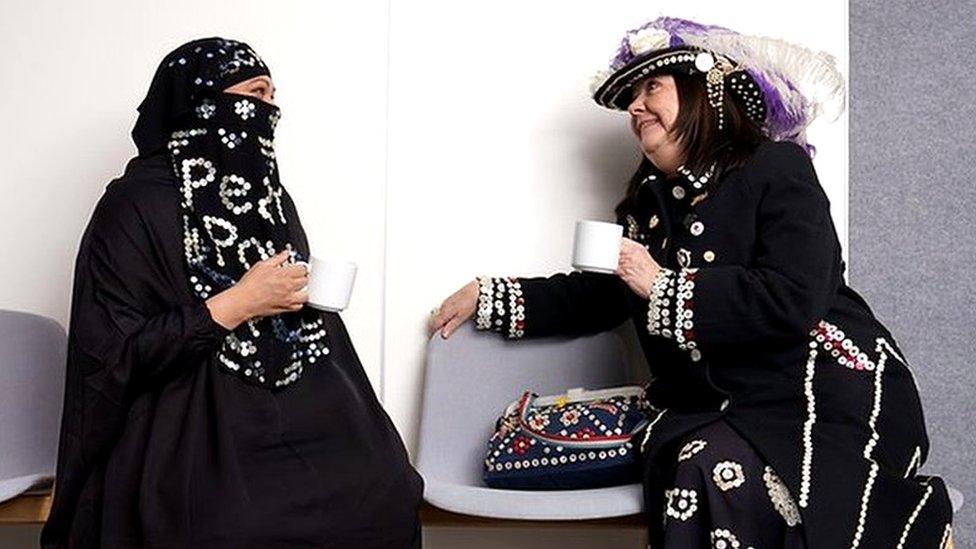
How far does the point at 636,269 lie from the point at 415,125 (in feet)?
2.25

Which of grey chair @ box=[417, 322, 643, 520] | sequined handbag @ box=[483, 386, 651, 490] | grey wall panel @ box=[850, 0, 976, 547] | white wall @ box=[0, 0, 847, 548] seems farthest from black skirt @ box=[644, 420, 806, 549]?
grey wall panel @ box=[850, 0, 976, 547]

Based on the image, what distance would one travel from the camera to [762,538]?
6.27 feet

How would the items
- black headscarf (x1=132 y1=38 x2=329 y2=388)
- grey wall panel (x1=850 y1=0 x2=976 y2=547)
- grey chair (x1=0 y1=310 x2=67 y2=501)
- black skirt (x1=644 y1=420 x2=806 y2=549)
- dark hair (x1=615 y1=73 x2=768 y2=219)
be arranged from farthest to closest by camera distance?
grey wall panel (x1=850 y1=0 x2=976 y2=547)
grey chair (x1=0 y1=310 x2=67 y2=501)
dark hair (x1=615 y1=73 x2=768 y2=219)
black headscarf (x1=132 y1=38 x2=329 y2=388)
black skirt (x1=644 y1=420 x2=806 y2=549)

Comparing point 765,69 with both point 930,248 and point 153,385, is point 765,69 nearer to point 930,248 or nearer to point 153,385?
point 930,248

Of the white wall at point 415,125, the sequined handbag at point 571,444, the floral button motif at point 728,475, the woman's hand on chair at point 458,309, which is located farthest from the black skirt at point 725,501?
the white wall at point 415,125

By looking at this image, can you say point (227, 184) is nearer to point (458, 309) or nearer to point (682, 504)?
point (458, 309)

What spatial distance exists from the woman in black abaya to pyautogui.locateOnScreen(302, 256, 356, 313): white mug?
0.02m

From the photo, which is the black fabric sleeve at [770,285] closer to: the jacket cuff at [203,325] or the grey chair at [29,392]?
the jacket cuff at [203,325]

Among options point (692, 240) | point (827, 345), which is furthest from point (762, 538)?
point (692, 240)

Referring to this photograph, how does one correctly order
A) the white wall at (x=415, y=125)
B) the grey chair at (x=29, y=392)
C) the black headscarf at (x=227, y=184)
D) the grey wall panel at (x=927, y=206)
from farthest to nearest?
the grey wall panel at (x=927, y=206), the white wall at (x=415, y=125), the grey chair at (x=29, y=392), the black headscarf at (x=227, y=184)

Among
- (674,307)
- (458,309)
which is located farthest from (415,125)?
(674,307)

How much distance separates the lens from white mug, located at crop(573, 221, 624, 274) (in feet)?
6.64

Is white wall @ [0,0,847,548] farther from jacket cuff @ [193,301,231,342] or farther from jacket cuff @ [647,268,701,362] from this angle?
jacket cuff @ [193,301,231,342]

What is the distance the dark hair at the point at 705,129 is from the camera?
2182mm
